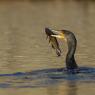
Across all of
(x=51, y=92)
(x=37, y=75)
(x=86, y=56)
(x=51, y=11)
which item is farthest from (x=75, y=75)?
(x=51, y=11)

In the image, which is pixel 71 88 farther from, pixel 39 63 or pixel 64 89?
pixel 39 63

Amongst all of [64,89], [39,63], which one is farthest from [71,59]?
[64,89]

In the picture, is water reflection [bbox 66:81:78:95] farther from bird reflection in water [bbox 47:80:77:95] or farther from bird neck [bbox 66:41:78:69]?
bird neck [bbox 66:41:78:69]

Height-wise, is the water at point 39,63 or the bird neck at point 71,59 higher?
the bird neck at point 71,59

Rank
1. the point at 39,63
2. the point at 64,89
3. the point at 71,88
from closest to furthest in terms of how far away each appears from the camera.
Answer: the point at 64,89 → the point at 71,88 → the point at 39,63

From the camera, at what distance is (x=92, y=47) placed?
2852 centimetres

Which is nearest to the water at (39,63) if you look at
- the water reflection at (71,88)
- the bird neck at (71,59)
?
the water reflection at (71,88)

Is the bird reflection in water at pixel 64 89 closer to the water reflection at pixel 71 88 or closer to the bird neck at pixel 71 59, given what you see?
the water reflection at pixel 71 88

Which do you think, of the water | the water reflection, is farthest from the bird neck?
the water reflection

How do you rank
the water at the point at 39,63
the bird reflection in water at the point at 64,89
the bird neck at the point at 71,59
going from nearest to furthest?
the bird reflection in water at the point at 64,89, the water at the point at 39,63, the bird neck at the point at 71,59

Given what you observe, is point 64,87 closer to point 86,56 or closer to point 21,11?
point 86,56

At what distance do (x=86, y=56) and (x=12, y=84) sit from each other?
689 centimetres

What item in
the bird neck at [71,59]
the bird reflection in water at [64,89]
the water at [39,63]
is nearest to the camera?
the bird reflection in water at [64,89]

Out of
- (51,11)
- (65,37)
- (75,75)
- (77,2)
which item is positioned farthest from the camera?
(77,2)
